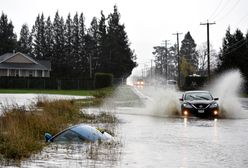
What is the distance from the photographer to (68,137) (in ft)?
A: 50.5

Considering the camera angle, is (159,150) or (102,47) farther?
(102,47)

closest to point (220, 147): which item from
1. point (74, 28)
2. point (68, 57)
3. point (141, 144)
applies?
point (141, 144)

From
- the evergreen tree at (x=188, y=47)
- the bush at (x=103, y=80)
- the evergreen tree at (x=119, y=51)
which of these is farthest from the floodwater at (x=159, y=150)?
the evergreen tree at (x=188, y=47)

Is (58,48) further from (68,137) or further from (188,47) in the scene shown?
(68,137)

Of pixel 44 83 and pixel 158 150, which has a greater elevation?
pixel 44 83

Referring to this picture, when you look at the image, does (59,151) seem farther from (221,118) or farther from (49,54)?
(49,54)

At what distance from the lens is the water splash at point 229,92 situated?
2961cm

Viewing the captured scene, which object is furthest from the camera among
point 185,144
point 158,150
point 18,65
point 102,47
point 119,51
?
point 102,47

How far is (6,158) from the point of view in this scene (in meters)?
12.5

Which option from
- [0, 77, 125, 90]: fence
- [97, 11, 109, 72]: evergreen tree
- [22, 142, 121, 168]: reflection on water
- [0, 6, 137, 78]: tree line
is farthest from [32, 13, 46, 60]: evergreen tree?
[22, 142, 121, 168]: reflection on water

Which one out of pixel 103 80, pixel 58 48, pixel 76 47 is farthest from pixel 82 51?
pixel 103 80

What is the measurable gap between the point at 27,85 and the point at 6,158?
71106 mm

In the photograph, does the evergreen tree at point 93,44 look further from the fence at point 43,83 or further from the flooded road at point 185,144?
the flooded road at point 185,144

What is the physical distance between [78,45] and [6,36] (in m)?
18.2
